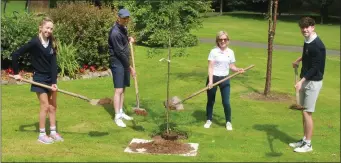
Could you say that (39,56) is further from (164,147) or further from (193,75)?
(193,75)

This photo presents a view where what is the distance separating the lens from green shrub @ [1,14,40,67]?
13.0 meters

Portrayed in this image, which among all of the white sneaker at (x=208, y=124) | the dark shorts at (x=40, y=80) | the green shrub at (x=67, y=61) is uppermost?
the dark shorts at (x=40, y=80)

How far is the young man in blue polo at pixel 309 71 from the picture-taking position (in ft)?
21.9

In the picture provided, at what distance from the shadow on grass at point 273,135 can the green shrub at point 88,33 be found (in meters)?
6.35

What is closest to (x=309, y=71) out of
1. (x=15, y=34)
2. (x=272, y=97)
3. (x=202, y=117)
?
(x=202, y=117)

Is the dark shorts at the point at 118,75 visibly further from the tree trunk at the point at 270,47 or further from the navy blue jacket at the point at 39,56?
the tree trunk at the point at 270,47

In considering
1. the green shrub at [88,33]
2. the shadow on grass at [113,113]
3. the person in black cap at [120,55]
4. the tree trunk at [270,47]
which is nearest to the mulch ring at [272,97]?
the tree trunk at [270,47]

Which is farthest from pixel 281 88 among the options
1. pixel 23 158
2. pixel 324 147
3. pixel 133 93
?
pixel 23 158

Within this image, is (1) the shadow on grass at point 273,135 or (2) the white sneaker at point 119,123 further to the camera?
(2) the white sneaker at point 119,123

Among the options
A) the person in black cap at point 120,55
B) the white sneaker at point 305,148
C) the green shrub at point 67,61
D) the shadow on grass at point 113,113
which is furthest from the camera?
the green shrub at point 67,61

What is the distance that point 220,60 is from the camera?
25.9ft

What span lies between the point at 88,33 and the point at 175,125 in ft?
19.4

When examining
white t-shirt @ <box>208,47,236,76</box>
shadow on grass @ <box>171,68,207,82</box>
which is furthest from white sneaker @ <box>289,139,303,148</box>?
shadow on grass @ <box>171,68,207,82</box>

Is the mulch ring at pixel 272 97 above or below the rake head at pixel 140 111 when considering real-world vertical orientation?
below
